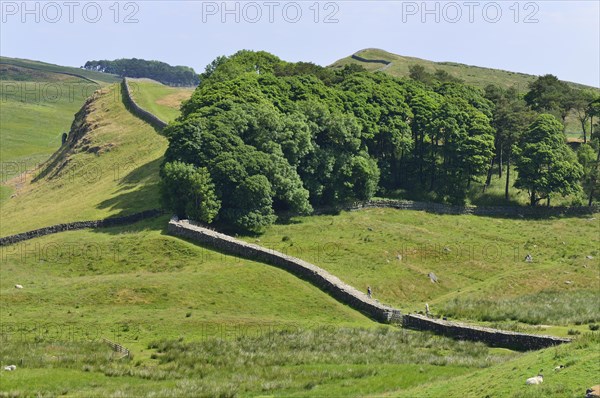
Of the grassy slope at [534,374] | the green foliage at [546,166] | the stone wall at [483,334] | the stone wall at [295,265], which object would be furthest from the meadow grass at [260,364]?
the green foliage at [546,166]

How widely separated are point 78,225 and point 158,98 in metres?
83.5

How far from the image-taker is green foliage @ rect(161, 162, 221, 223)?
76.3 metres

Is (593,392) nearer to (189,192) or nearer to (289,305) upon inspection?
(289,305)

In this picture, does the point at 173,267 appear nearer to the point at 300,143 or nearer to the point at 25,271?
the point at 25,271

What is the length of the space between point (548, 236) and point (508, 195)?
16613mm

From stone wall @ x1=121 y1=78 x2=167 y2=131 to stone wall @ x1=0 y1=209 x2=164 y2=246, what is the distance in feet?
149

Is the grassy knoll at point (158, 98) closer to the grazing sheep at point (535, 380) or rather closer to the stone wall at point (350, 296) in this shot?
the stone wall at point (350, 296)

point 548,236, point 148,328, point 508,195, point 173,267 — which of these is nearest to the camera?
point 148,328

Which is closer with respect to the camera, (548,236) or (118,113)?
(548,236)

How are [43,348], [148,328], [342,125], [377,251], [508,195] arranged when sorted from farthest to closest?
[508,195] < [342,125] < [377,251] < [148,328] < [43,348]

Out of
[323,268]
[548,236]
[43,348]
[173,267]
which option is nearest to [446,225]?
[548,236]

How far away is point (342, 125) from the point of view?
9400 centimetres

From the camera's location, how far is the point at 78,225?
272 ft

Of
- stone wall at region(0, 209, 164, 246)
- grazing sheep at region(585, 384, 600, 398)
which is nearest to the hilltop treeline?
stone wall at region(0, 209, 164, 246)
